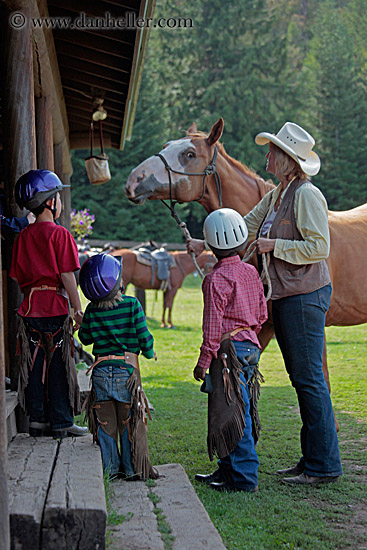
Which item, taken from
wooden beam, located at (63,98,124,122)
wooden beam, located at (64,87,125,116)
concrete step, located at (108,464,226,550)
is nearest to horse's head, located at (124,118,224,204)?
concrete step, located at (108,464,226,550)

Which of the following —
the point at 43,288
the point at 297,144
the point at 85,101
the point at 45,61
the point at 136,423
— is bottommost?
the point at 136,423

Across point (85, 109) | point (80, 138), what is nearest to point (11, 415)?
point (85, 109)

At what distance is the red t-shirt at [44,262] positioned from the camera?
12.9ft

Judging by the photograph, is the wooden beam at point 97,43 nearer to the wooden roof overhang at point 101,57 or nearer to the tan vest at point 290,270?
the wooden roof overhang at point 101,57

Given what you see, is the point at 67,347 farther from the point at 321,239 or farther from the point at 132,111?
the point at 132,111

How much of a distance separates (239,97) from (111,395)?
42360 millimetres

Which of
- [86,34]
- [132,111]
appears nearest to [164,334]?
[132,111]

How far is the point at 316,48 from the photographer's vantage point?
4394 cm

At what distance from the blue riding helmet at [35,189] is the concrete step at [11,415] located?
1080mm

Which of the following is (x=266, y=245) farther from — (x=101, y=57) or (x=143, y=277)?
(x=143, y=277)

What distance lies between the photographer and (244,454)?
12.8 ft

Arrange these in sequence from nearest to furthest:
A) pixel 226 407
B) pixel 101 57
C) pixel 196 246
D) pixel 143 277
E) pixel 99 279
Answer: pixel 99 279 → pixel 226 407 → pixel 196 246 → pixel 101 57 → pixel 143 277

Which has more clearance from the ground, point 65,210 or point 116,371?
point 65,210

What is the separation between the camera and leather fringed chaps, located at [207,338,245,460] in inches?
152
